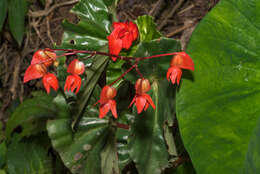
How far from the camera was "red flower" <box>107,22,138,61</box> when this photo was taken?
75cm

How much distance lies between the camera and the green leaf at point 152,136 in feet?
2.79

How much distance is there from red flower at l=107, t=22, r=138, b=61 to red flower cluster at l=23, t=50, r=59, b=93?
0.16 meters

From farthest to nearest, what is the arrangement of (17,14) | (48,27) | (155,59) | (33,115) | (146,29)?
(48,27)
(17,14)
(33,115)
(146,29)
(155,59)

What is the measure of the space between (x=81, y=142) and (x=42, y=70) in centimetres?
40

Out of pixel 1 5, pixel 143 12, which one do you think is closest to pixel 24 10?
pixel 1 5

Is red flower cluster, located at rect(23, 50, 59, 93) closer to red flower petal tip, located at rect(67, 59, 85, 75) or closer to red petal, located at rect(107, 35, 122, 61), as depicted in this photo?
red flower petal tip, located at rect(67, 59, 85, 75)

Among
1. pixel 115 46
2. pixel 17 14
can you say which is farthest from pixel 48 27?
pixel 115 46

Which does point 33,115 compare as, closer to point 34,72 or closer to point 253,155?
point 34,72

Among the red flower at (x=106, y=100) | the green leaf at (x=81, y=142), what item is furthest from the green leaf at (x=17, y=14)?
the red flower at (x=106, y=100)

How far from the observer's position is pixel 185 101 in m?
0.76

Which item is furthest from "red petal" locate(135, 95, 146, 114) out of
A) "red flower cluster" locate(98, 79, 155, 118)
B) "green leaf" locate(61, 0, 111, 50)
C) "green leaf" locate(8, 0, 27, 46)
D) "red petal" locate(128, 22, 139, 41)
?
"green leaf" locate(8, 0, 27, 46)

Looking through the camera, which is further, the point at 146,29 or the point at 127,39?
the point at 146,29

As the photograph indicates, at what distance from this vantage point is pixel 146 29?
3.06ft

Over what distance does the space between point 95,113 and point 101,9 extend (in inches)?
14.6
